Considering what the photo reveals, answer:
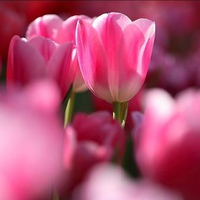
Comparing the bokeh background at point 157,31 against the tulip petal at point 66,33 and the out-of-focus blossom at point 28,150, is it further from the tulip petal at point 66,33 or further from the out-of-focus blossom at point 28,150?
the out-of-focus blossom at point 28,150

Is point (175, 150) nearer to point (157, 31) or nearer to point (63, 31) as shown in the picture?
point (63, 31)

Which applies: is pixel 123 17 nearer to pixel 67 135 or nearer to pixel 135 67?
pixel 135 67

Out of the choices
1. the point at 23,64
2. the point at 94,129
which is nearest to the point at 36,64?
the point at 23,64

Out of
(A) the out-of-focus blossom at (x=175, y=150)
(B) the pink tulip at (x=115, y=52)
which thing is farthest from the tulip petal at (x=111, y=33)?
(A) the out-of-focus blossom at (x=175, y=150)

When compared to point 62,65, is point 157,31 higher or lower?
lower


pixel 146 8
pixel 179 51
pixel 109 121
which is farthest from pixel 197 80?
pixel 146 8
